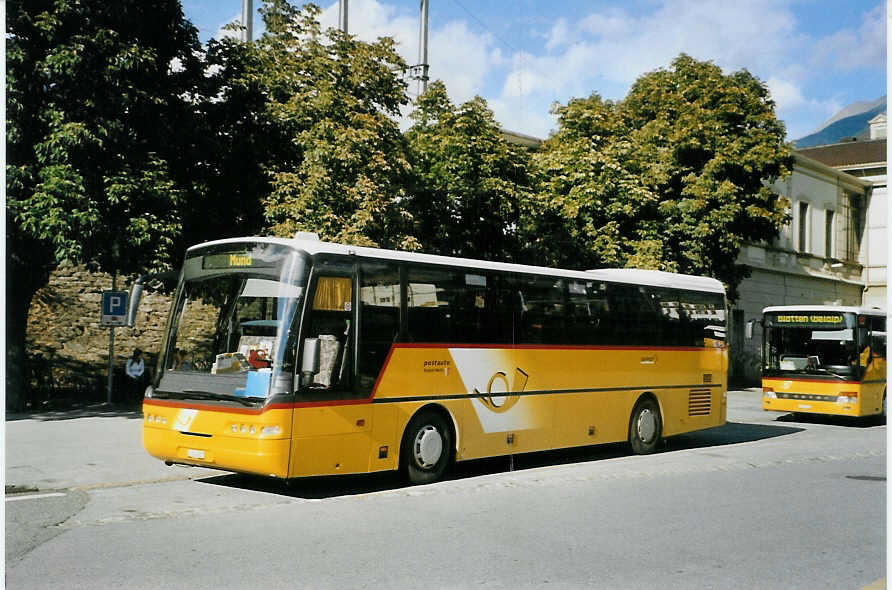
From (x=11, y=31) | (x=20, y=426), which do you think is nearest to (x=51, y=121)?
(x=11, y=31)

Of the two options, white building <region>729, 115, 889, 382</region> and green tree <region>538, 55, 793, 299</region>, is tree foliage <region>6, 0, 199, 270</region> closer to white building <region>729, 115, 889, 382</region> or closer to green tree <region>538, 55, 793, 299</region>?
green tree <region>538, 55, 793, 299</region>

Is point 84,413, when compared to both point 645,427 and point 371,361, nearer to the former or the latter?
point 371,361

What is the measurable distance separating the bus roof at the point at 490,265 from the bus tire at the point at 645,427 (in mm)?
2029

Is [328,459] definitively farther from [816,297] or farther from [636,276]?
[816,297]

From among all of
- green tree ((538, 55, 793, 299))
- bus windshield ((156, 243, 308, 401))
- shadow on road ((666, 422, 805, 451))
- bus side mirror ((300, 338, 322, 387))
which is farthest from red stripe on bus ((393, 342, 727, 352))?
green tree ((538, 55, 793, 299))

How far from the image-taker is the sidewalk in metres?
11.6

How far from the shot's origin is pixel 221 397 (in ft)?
33.8

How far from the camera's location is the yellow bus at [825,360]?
2211 cm

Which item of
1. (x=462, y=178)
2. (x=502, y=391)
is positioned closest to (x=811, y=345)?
(x=462, y=178)

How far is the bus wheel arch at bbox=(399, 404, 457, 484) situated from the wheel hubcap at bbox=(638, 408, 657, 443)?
464cm

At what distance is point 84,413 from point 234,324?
10.8 m

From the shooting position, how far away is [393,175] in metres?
21.5

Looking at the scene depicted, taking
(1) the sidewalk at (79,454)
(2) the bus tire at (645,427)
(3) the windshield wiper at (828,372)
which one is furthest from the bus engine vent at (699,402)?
(1) the sidewalk at (79,454)

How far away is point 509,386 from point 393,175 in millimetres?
9540
